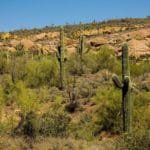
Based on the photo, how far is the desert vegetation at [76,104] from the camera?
15977mm

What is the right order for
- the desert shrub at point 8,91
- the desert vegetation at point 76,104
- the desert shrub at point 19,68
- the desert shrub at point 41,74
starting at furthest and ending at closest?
the desert shrub at point 19,68 → the desert shrub at point 41,74 → the desert shrub at point 8,91 → the desert vegetation at point 76,104

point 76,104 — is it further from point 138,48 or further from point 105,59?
point 138,48

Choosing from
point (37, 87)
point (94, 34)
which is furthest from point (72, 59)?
point (94, 34)

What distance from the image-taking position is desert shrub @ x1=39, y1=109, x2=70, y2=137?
1839 cm

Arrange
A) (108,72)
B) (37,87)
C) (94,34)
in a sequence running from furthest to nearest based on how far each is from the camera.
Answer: (94,34) → (108,72) → (37,87)

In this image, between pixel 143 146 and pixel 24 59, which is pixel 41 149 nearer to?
pixel 143 146

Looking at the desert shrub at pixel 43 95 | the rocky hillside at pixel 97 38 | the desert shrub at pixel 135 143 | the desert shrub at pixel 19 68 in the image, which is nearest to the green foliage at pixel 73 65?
the desert shrub at pixel 19 68

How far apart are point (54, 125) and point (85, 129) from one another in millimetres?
1338

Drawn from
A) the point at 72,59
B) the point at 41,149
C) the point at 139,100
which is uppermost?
the point at 72,59

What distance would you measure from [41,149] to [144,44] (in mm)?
37958

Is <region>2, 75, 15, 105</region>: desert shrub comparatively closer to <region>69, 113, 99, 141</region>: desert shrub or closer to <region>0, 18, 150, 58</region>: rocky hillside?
<region>69, 113, 99, 141</region>: desert shrub

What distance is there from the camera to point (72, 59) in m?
38.2

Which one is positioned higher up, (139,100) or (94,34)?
(94,34)

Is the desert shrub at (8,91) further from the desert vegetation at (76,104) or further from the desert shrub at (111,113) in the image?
the desert shrub at (111,113)
